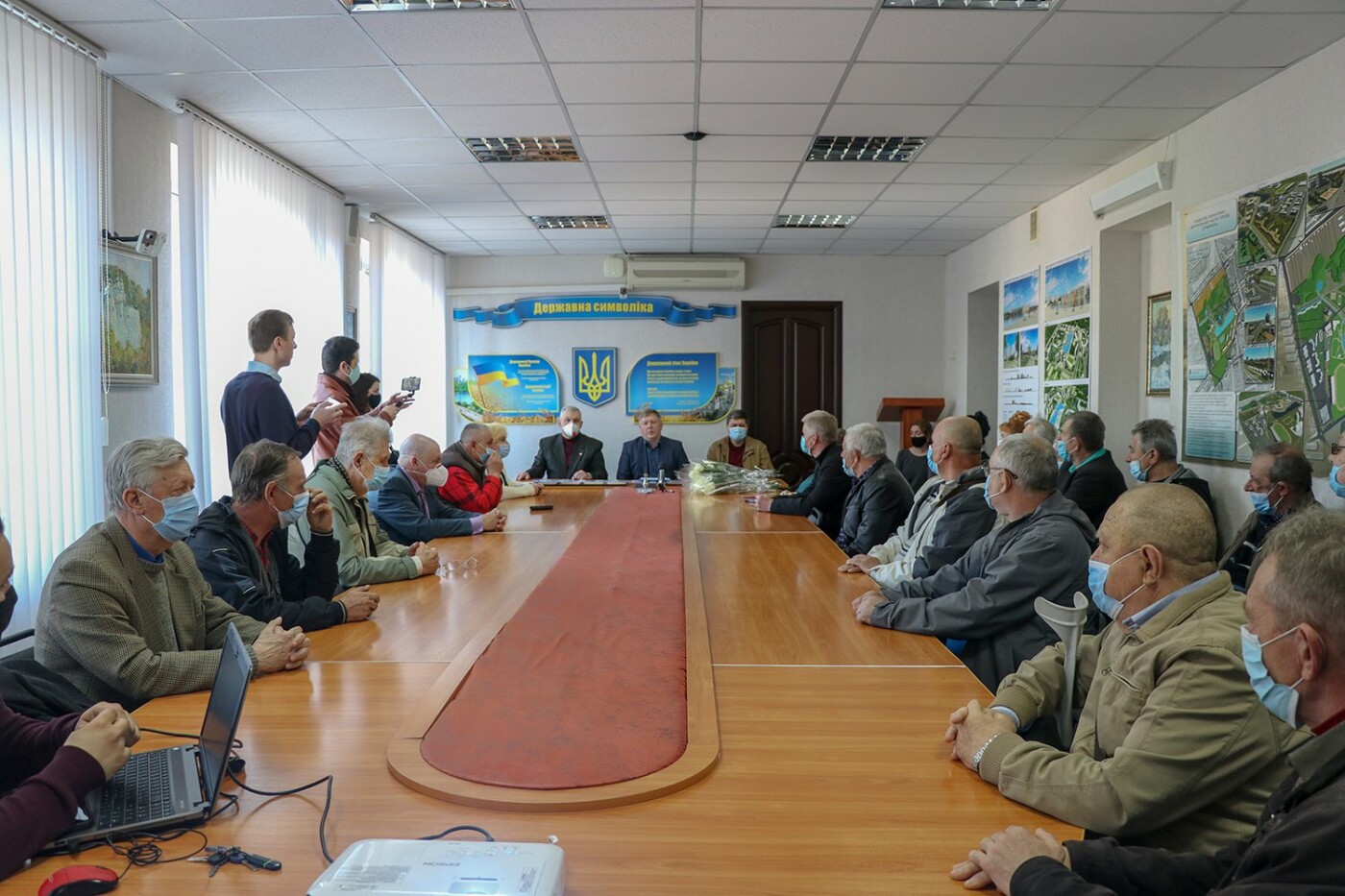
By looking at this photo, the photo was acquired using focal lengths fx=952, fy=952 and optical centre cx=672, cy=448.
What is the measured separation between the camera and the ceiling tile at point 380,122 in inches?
210

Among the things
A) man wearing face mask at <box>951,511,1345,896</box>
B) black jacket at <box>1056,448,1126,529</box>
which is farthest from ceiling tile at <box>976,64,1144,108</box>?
man wearing face mask at <box>951,511,1345,896</box>

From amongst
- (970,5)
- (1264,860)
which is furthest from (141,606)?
(970,5)

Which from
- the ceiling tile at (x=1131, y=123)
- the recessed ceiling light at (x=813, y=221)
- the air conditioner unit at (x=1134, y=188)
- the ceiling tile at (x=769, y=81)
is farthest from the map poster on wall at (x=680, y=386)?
the ceiling tile at (x=769, y=81)

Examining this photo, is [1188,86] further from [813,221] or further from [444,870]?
[444,870]

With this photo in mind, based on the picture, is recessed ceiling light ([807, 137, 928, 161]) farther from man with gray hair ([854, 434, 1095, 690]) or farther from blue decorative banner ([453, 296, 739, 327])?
blue decorative banner ([453, 296, 739, 327])

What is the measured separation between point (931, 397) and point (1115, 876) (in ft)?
30.7

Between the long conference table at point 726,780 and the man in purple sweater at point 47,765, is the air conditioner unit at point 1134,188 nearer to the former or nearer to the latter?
the long conference table at point 726,780

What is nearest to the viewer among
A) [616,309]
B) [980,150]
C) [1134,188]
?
[1134,188]

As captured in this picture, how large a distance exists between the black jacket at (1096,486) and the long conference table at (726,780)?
3292mm

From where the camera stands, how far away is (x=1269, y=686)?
1313 millimetres

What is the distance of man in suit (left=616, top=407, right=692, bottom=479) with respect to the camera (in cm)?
888

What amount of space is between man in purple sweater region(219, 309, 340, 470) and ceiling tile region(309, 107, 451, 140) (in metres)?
1.45

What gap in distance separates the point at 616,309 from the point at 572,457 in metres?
2.34

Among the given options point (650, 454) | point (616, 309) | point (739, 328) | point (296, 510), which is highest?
point (616, 309)
